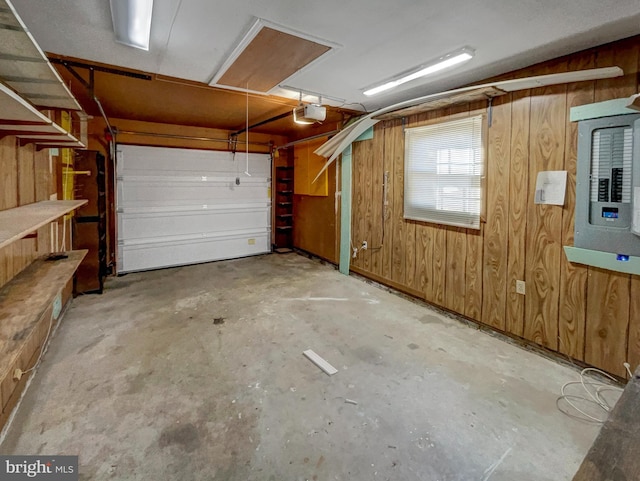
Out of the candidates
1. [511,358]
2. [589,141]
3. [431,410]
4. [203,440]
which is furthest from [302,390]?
[589,141]

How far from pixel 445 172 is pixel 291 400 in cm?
260

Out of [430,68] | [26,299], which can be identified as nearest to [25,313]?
[26,299]

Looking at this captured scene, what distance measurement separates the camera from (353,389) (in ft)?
7.32

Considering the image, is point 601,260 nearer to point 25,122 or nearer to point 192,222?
point 25,122

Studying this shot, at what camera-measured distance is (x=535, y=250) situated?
107 inches

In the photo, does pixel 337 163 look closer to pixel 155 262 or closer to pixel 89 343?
pixel 155 262

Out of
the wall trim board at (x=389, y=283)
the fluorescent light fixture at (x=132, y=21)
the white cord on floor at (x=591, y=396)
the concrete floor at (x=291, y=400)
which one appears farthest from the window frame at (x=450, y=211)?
the fluorescent light fixture at (x=132, y=21)

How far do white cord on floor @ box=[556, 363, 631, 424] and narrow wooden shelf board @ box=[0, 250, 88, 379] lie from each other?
2819mm

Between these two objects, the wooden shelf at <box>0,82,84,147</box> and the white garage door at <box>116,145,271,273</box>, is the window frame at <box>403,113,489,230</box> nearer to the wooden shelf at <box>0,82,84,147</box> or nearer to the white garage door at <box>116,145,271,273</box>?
the wooden shelf at <box>0,82,84,147</box>

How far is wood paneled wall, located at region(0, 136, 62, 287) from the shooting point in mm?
1986

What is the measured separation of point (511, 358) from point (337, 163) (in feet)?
11.4

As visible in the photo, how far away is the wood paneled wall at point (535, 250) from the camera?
2.29m

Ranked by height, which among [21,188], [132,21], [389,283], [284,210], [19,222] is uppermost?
[132,21]

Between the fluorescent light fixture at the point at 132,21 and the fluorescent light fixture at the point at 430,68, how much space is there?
2036mm
